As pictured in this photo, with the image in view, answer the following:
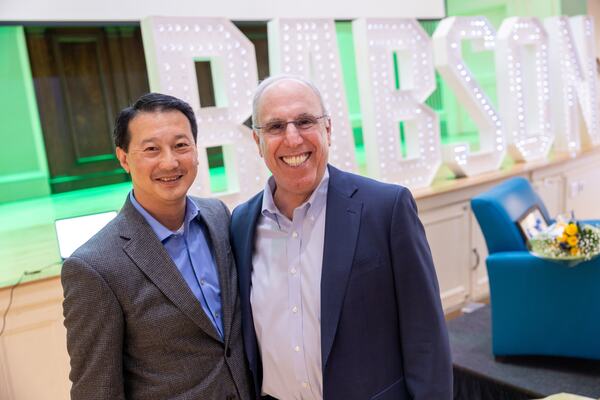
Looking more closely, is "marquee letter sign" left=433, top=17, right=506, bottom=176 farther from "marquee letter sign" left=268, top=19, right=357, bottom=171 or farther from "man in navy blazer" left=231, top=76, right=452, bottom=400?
"man in navy blazer" left=231, top=76, right=452, bottom=400

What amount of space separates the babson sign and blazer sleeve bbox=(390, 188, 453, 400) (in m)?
1.92

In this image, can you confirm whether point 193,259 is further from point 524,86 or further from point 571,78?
point 571,78

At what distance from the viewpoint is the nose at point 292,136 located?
58.1 inches

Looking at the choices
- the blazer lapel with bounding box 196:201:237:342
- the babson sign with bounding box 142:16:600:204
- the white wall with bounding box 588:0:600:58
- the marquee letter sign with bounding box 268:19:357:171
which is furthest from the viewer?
the white wall with bounding box 588:0:600:58

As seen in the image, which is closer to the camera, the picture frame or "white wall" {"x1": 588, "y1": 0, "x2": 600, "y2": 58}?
the picture frame

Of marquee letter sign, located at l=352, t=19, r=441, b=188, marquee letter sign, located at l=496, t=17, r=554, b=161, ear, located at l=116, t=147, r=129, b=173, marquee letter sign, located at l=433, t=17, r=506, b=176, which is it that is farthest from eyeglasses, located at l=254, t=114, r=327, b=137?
marquee letter sign, located at l=496, t=17, r=554, b=161

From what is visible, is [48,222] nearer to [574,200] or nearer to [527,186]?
[527,186]

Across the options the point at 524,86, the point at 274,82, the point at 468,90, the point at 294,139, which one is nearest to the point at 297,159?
the point at 294,139

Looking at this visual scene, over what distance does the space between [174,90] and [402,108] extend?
1773 mm

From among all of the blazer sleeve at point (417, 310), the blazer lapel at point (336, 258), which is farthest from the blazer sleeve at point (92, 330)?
the blazer sleeve at point (417, 310)

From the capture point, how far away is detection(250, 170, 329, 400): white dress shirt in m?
1.51

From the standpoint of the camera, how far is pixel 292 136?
1475 millimetres

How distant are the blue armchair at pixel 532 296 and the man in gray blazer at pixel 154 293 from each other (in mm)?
1942

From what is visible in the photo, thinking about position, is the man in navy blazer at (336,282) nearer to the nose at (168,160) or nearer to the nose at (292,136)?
the nose at (292,136)
